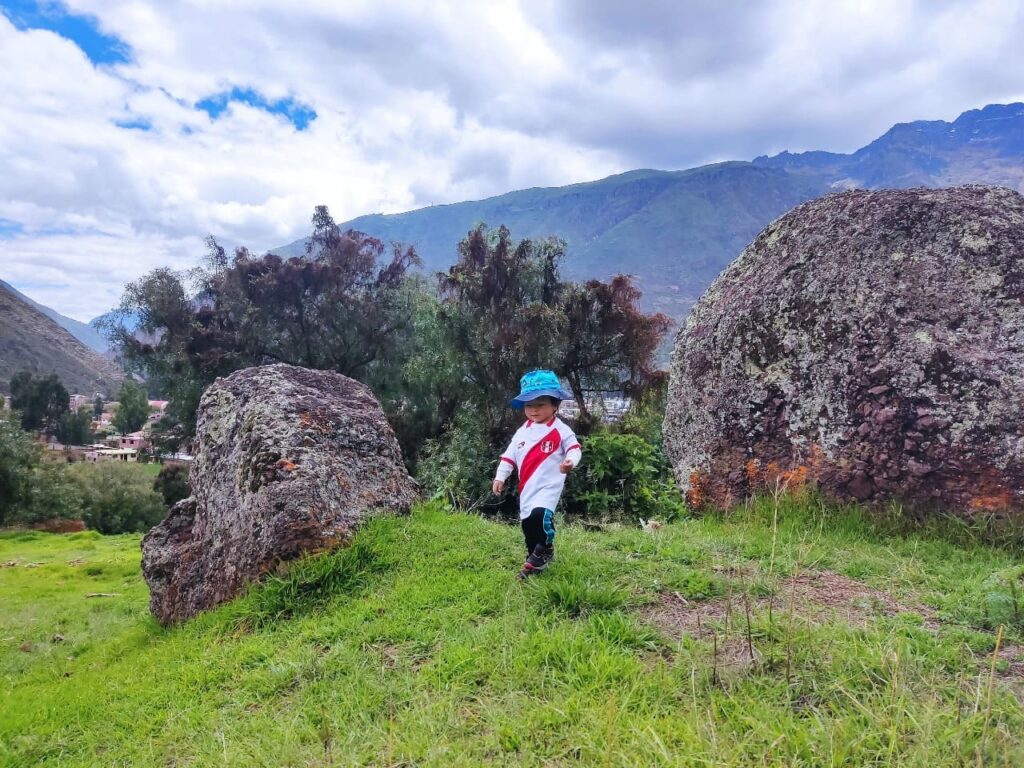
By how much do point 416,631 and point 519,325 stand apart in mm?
17921

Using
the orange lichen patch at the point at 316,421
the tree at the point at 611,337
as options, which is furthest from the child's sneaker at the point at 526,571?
the tree at the point at 611,337

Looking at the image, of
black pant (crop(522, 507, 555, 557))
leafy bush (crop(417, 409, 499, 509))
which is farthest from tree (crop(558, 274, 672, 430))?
black pant (crop(522, 507, 555, 557))

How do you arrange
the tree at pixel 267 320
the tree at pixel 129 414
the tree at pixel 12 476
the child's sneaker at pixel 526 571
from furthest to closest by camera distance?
the tree at pixel 129 414 < the tree at pixel 12 476 < the tree at pixel 267 320 < the child's sneaker at pixel 526 571

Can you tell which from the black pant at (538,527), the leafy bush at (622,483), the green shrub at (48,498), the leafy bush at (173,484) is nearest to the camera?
the black pant at (538,527)

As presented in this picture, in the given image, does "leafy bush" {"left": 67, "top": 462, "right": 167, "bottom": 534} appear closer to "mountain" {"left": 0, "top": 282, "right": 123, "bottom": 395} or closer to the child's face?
the child's face

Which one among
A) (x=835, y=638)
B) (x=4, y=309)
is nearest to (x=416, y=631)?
(x=835, y=638)

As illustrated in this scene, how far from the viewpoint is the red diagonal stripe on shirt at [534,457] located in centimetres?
569

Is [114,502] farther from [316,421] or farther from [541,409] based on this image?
[541,409]

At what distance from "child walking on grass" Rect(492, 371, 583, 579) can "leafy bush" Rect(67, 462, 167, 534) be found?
37.8m

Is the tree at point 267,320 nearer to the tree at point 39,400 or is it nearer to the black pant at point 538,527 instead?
the black pant at point 538,527

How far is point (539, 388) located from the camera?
229 inches

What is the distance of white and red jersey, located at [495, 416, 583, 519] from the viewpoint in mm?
5523

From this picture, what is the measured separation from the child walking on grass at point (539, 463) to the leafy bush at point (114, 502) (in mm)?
37817

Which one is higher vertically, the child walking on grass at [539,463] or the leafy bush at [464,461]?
the child walking on grass at [539,463]
